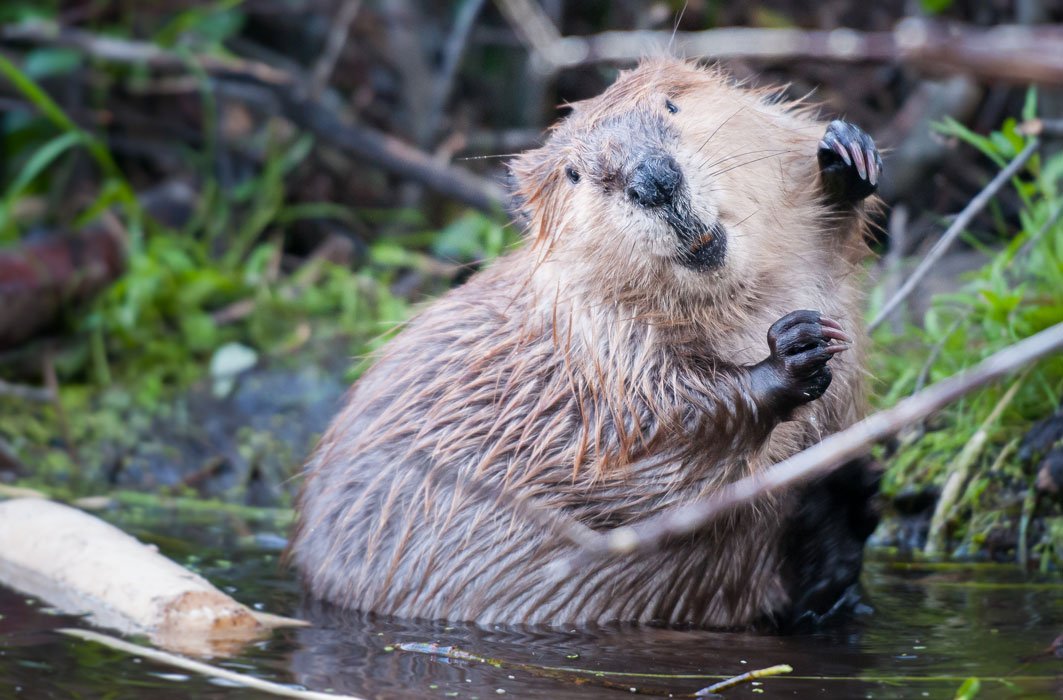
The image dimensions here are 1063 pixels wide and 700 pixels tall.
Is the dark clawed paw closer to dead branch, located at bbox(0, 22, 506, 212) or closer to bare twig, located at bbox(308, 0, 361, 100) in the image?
dead branch, located at bbox(0, 22, 506, 212)

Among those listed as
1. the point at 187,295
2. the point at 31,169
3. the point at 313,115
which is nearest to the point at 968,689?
the point at 187,295

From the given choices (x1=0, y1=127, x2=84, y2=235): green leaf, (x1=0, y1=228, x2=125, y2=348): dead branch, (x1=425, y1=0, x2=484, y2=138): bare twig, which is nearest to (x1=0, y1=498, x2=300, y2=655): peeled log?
(x1=0, y1=228, x2=125, y2=348): dead branch

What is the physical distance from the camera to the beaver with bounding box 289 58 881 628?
7.67 ft

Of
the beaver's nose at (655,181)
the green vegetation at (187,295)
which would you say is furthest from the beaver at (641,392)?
the green vegetation at (187,295)

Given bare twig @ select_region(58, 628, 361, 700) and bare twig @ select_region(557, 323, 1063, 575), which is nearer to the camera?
bare twig @ select_region(557, 323, 1063, 575)

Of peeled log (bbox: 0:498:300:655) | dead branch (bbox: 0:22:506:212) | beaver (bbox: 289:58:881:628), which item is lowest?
peeled log (bbox: 0:498:300:655)

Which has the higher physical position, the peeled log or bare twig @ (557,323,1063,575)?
bare twig @ (557,323,1063,575)

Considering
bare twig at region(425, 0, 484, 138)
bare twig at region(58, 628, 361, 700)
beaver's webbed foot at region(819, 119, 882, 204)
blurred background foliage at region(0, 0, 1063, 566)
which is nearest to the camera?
bare twig at region(58, 628, 361, 700)

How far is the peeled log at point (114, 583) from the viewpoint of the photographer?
241 cm

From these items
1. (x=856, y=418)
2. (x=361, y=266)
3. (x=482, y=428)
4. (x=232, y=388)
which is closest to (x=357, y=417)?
(x=482, y=428)

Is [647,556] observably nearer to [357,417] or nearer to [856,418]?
[856,418]

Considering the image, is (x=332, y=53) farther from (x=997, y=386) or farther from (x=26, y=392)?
(x=997, y=386)

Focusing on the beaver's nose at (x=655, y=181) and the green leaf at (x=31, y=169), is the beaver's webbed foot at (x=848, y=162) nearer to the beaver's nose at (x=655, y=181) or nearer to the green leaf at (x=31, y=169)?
the beaver's nose at (x=655, y=181)

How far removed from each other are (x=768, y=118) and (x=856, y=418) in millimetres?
641
